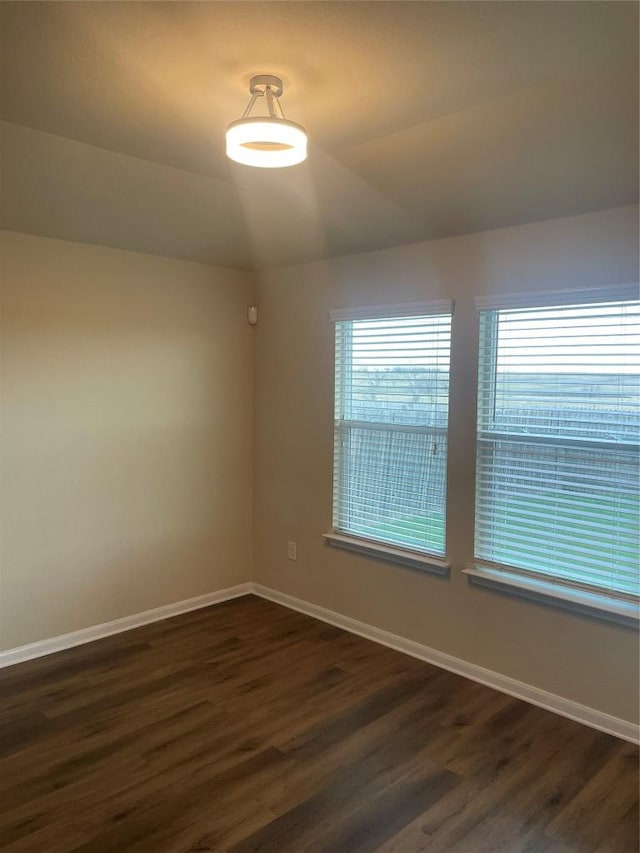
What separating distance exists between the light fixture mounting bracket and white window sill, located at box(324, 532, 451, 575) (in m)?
Answer: 2.45

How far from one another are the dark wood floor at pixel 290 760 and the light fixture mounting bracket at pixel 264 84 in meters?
2.58

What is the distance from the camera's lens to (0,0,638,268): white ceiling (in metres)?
1.81

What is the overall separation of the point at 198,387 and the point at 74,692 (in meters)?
1.99

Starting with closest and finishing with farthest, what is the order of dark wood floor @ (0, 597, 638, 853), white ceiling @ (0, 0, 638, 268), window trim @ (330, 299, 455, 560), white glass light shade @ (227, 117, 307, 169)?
white ceiling @ (0, 0, 638, 268) → white glass light shade @ (227, 117, 307, 169) → dark wood floor @ (0, 597, 638, 853) → window trim @ (330, 299, 455, 560)

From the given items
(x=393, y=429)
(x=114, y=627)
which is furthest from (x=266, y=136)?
(x=114, y=627)

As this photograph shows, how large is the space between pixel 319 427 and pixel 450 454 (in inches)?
40.2

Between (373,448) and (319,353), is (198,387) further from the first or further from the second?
(373,448)

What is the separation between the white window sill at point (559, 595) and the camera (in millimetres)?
2773

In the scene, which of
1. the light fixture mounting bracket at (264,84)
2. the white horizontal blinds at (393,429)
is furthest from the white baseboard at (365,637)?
the light fixture mounting bracket at (264,84)

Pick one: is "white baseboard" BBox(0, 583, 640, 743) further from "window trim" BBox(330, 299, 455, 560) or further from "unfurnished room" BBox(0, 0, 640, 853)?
"window trim" BBox(330, 299, 455, 560)

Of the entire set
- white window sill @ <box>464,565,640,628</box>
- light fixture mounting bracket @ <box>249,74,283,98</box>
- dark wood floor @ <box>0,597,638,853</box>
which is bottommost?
dark wood floor @ <box>0,597,638,853</box>

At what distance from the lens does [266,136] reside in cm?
196

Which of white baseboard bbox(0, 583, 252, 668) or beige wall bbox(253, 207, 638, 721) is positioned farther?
white baseboard bbox(0, 583, 252, 668)

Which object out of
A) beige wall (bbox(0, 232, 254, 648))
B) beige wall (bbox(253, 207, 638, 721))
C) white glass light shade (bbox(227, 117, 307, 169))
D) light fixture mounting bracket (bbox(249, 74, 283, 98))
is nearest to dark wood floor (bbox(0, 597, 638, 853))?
beige wall (bbox(253, 207, 638, 721))
